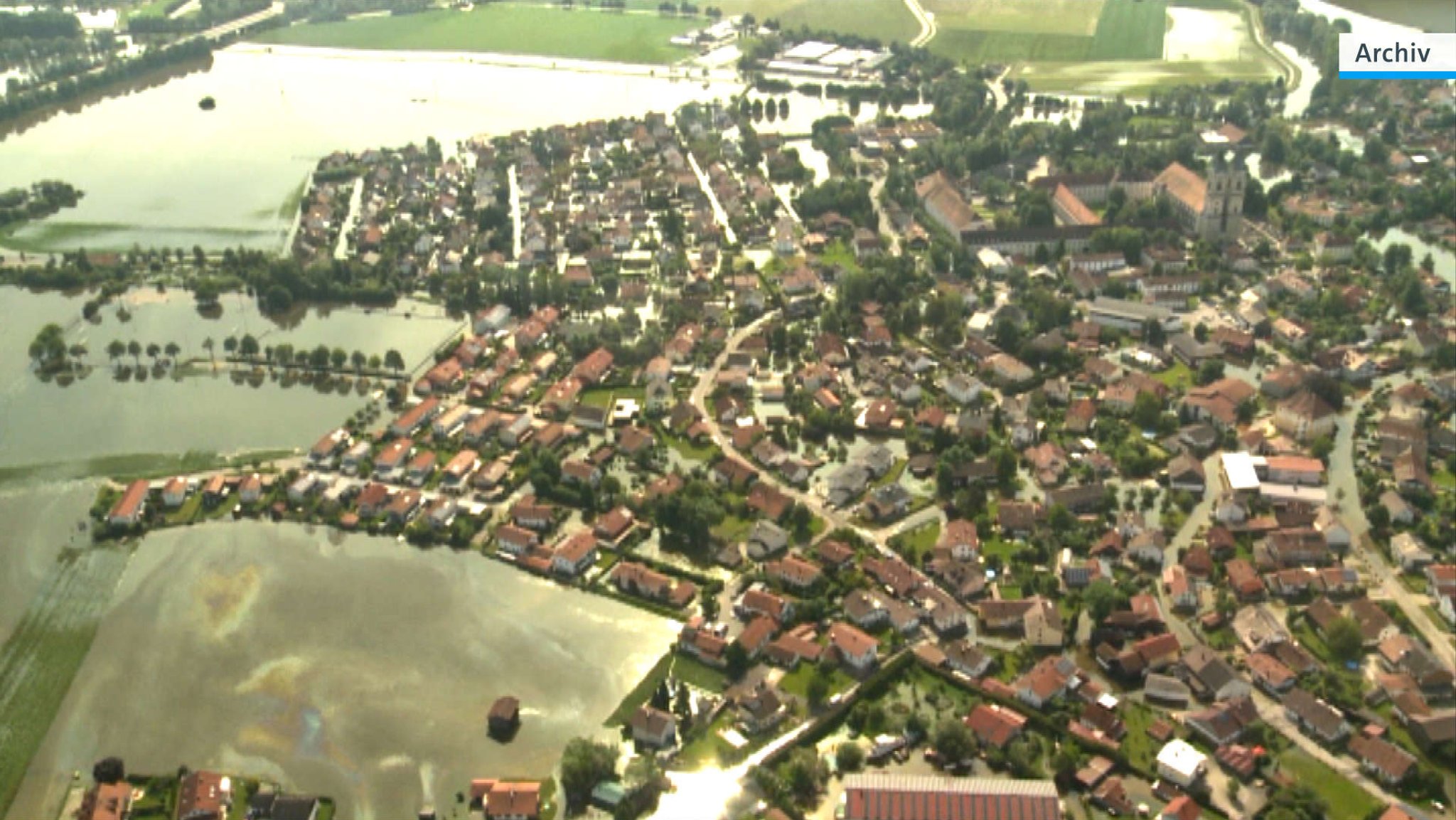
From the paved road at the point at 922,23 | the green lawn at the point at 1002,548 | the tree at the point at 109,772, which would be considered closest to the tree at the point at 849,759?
the green lawn at the point at 1002,548

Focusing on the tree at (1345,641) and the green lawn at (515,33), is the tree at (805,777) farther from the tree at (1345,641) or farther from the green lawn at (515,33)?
the green lawn at (515,33)

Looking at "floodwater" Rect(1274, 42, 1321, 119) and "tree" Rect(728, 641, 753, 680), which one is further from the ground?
"floodwater" Rect(1274, 42, 1321, 119)

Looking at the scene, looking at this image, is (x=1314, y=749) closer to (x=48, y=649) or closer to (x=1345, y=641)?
(x=1345, y=641)

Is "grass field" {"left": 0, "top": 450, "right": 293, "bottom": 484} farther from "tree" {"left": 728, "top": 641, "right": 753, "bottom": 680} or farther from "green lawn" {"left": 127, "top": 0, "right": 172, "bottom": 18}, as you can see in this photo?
"green lawn" {"left": 127, "top": 0, "right": 172, "bottom": 18}

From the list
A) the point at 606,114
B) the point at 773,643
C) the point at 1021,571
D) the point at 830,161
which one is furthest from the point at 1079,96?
the point at 773,643


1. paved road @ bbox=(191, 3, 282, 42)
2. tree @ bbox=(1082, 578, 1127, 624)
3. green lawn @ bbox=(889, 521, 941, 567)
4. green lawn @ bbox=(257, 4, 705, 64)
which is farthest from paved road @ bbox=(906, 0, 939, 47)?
tree @ bbox=(1082, 578, 1127, 624)

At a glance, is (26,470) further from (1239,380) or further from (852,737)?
(1239,380)
